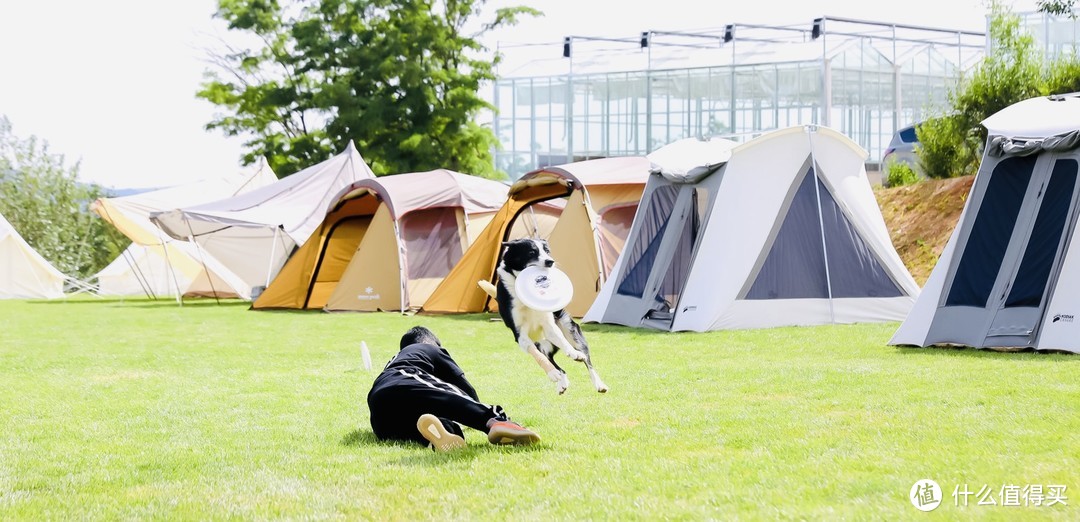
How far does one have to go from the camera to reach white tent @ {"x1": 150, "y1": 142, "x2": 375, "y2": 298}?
798 inches

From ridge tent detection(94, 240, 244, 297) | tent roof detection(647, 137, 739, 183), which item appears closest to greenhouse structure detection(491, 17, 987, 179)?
ridge tent detection(94, 240, 244, 297)

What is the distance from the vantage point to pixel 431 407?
205 inches

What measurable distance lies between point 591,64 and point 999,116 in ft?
76.5

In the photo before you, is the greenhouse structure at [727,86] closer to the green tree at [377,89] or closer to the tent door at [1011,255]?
the green tree at [377,89]

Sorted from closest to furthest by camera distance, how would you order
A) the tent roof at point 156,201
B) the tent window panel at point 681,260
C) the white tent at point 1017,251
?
the white tent at point 1017,251 → the tent window panel at point 681,260 → the tent roof at point 156,201

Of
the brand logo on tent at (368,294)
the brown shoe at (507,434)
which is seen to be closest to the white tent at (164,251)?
the brand logo on tent at (368,294)

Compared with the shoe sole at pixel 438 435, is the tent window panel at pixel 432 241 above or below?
below

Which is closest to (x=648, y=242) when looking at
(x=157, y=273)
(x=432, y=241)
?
(x=432, y=241)

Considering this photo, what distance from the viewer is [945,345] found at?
9.36m

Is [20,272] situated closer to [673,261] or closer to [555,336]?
[673,261]

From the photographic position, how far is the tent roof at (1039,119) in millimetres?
9203

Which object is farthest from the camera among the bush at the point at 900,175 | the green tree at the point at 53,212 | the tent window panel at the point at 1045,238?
the green tree at the point at 53,212

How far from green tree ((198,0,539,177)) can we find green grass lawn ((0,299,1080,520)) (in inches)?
982

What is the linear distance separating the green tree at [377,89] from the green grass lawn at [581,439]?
2495 cm
